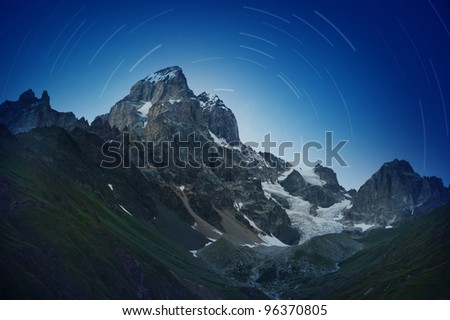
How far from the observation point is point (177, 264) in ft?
489

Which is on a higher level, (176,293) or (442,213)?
(442,213)

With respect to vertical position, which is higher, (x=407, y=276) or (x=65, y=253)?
(x=407, y=276)

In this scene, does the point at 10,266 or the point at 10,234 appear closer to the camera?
the point at 10,266

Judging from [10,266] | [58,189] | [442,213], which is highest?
[442,213]

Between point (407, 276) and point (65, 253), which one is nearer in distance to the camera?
point (65, 253)

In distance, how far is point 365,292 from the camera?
363 ft

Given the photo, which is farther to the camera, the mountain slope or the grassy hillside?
the mountain slope

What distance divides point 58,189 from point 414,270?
9182cm

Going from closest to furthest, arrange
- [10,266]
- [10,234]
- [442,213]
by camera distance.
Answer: [10,266], [10,234], [442,213]

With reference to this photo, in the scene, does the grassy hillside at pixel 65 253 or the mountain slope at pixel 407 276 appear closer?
the grassy hillside at pixel 65 253

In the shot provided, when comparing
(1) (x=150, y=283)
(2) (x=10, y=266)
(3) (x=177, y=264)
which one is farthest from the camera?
(3) (x=177, y=264)
